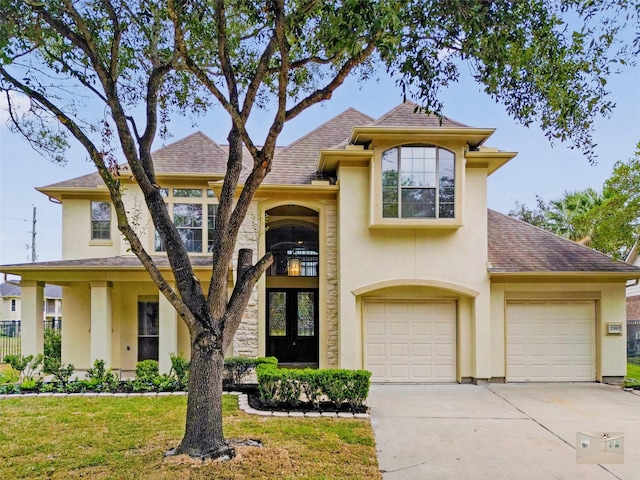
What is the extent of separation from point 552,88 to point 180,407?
312 inches

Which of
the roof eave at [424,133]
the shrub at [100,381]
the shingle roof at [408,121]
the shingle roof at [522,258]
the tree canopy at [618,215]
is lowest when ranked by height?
the shrub at [100,381]

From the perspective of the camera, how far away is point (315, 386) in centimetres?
822

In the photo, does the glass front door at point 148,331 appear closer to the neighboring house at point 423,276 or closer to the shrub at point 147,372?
the neighboring house at point 423,276

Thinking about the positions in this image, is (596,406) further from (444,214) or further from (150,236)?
(150,236)

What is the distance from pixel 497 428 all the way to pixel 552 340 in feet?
16.6

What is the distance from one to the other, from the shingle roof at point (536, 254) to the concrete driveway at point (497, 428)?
2.89 meters

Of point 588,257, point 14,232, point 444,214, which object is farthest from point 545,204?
point 14,232

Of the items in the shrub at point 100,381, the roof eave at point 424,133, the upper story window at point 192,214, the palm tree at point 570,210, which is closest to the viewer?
the shrub at point 100,381

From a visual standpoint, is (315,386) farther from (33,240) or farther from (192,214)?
(33,240)

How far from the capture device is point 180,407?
27.0 ft

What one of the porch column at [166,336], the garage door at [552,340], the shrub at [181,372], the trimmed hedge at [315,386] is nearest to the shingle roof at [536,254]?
the garage door at [552,340]

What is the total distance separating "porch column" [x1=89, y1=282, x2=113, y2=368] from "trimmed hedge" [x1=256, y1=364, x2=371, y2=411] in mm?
6200

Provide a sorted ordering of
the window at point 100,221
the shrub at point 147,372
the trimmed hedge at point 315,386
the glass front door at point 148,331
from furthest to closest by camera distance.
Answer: the window at point 100,221
the glass front door at point 148,331
the shrub at point 147,372
the trimmed hedge at point 315,386

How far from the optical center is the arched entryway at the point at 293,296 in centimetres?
1472
